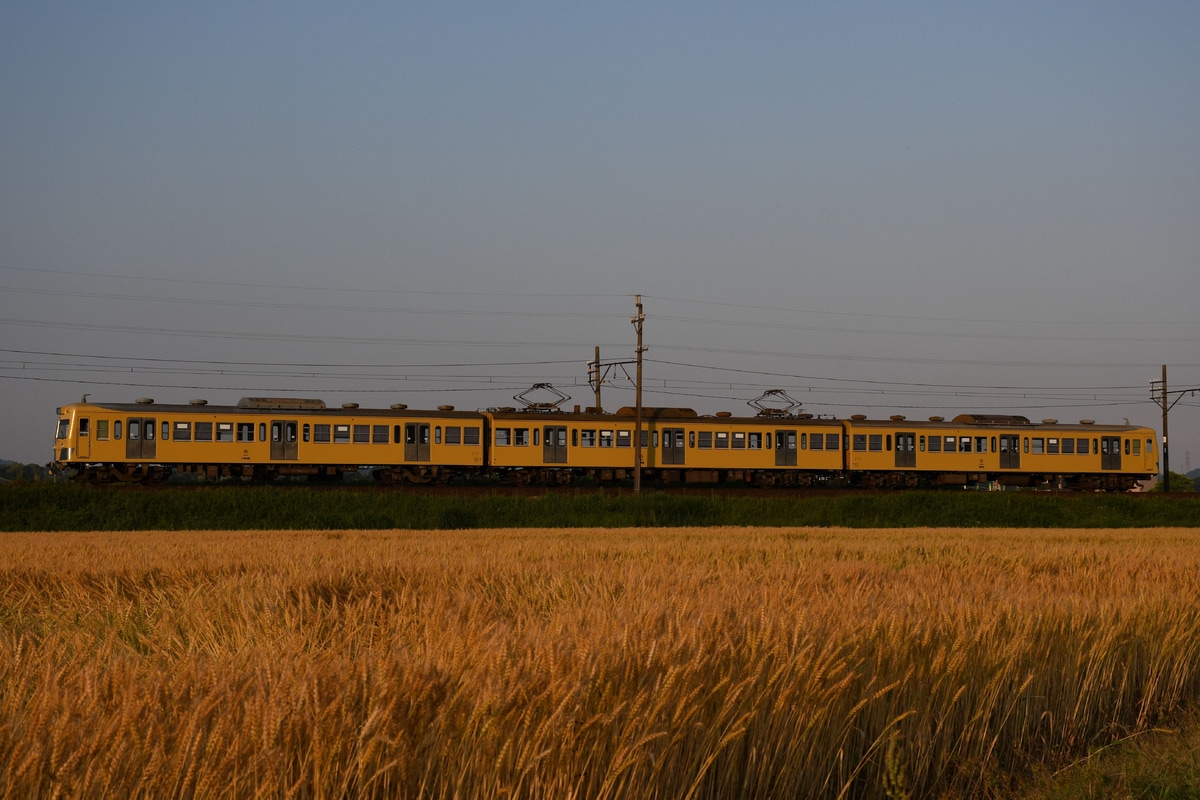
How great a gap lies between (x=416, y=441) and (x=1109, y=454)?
30975 mm

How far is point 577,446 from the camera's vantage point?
42.2 m

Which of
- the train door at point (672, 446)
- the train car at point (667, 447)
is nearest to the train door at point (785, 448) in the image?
the train car at point (667, 447)

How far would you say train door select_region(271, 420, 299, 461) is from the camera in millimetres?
39375

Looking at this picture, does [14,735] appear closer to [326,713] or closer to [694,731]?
[326,713]

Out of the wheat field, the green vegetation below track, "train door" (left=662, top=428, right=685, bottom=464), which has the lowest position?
the green vegetation below track

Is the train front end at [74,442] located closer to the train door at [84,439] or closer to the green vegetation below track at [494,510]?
the train door at [84,439]

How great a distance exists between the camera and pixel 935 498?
119 ft

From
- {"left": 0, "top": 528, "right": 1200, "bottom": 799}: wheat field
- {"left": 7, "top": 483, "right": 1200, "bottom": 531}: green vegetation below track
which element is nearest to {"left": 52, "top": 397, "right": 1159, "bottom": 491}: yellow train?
{"left": 7, "top": 483, "right": 1200, "bottom": 531}: green vegetation below track

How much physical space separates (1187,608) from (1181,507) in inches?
1368

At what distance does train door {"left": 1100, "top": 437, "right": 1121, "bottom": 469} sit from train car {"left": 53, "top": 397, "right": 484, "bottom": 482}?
2798 centimetres

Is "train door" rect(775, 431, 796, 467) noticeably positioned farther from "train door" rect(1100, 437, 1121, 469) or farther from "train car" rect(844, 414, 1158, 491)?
"train door" rect(1100, 437, 1121, 469)

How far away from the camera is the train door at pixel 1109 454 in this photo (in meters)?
46.7

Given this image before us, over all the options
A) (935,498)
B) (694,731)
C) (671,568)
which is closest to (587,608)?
(694,731)

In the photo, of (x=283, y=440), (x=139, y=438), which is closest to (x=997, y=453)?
(x=283, y=440)
